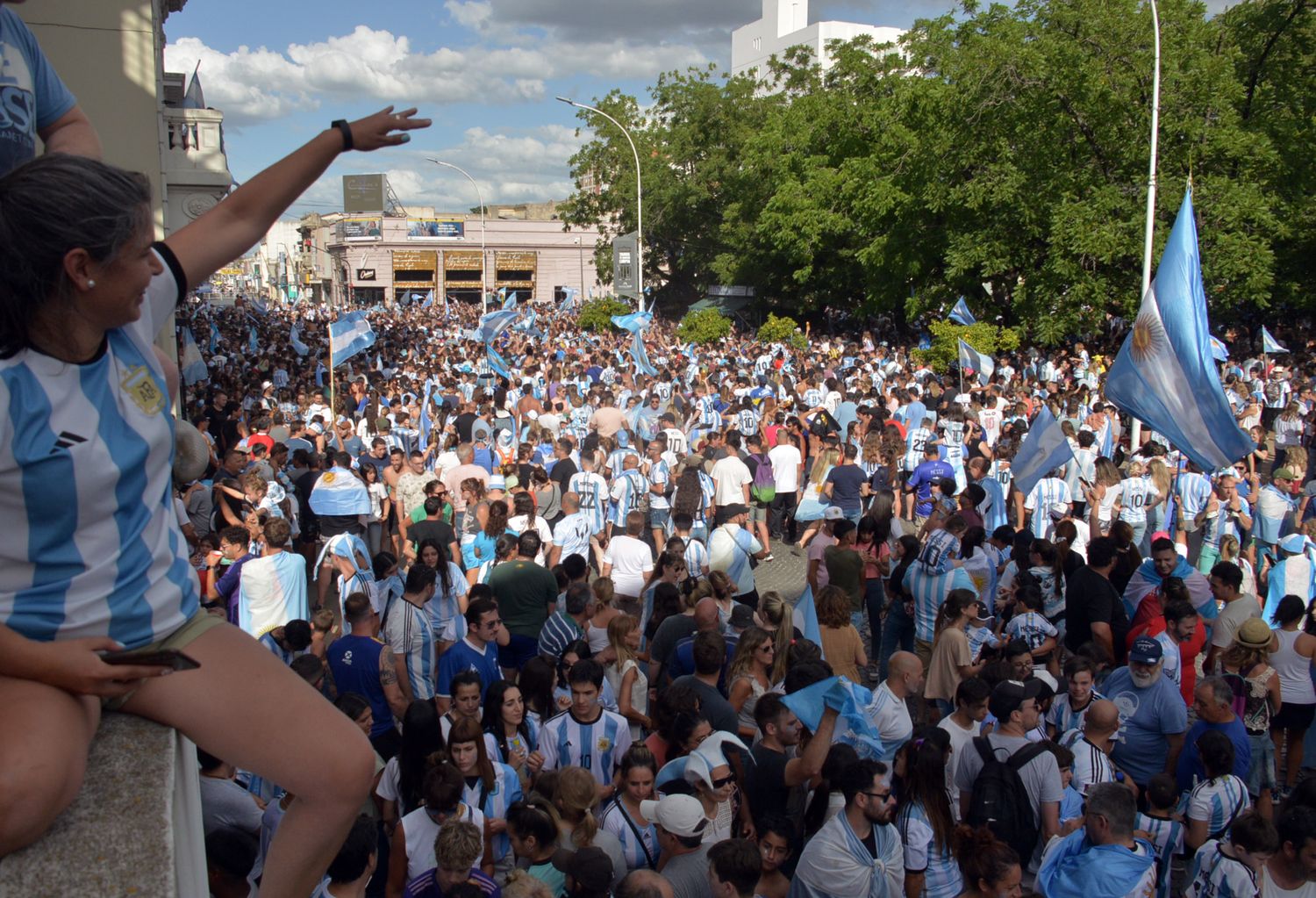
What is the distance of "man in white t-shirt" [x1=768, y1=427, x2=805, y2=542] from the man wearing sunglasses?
8155 millimetres

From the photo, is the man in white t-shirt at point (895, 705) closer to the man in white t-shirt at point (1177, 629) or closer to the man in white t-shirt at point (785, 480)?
the man in white t-shirt at point (1177, 629)

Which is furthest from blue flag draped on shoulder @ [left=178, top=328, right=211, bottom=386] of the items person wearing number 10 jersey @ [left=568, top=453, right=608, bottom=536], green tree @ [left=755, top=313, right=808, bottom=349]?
green tree @ [left=755, top=313, right=808, bottom=349]

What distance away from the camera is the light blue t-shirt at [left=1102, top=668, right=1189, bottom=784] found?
Result: 5934 mm

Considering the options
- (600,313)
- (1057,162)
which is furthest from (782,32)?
(1057,162)

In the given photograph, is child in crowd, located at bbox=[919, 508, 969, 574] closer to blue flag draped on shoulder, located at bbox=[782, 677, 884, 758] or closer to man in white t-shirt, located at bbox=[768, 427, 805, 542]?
blue flag draped on shoulder, located at bbox=[782, 677, 884, 758]

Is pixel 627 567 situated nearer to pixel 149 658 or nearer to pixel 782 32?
pixel 149 658

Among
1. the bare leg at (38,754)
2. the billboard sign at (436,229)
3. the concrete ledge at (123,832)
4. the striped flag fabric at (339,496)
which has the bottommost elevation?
the striped flag fabric at (339,496)

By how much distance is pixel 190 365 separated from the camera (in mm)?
18016

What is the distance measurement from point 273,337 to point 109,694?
32.9m

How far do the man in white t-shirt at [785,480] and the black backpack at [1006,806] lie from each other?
7542 millimetres

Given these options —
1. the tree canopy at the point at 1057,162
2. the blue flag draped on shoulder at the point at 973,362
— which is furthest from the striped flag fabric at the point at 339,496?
the tree canopy at the point at 1057,162

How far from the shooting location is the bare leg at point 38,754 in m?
1.53

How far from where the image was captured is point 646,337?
110ft

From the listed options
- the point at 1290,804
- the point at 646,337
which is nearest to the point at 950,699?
the point at 1290,804
